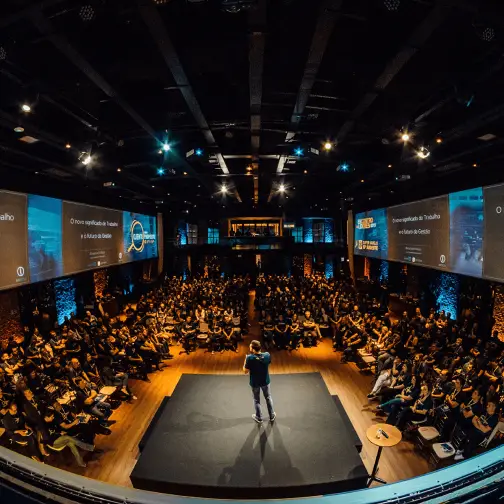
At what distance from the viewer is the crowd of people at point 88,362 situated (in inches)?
201

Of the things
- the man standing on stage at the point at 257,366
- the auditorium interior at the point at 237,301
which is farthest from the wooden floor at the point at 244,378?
the man standing on stage at the point at 257,366

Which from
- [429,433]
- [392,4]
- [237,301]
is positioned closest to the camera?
[392,4]

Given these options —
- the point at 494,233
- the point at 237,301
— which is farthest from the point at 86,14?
the point at 237,301

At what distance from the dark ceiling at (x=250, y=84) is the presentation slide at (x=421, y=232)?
1.87ft

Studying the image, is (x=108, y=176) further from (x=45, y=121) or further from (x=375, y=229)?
(x=375, y=229)

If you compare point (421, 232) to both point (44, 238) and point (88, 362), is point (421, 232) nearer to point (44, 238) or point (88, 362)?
point (88, 362)

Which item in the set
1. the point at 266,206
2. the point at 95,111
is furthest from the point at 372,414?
the point at 266,206

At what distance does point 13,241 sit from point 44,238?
116 cm

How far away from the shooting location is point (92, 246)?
10.3 m

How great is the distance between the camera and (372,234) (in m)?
13.6

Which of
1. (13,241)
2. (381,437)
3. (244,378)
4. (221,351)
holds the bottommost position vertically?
(221,351)

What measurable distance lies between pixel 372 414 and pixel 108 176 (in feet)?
29.0

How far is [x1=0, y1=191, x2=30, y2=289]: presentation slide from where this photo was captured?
650 centimetres

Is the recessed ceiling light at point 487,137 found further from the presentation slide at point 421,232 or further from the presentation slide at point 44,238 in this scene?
the presentation slide at point 44,238
